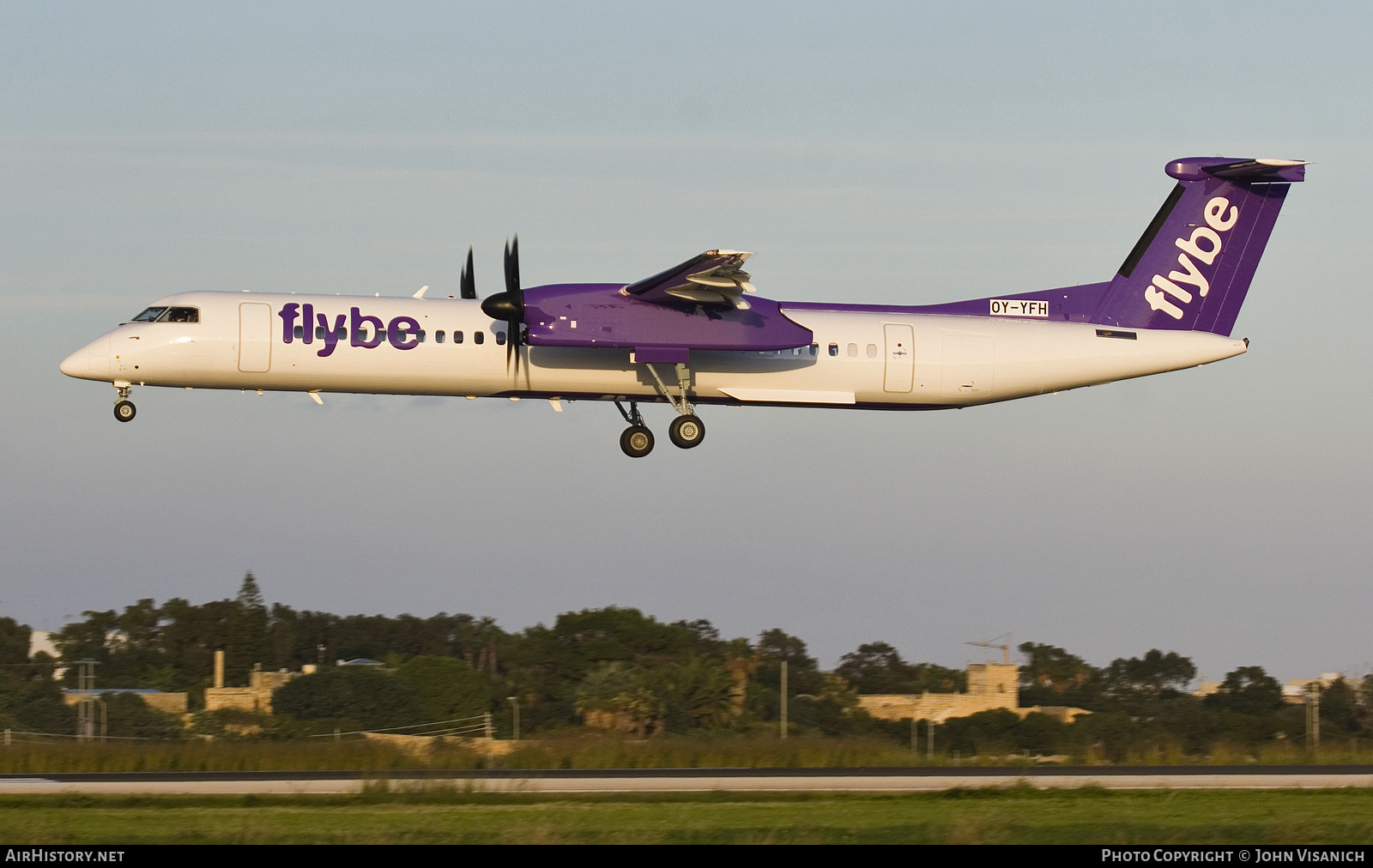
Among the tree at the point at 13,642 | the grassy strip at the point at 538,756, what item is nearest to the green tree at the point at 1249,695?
the grassy strip at the point at 538,756

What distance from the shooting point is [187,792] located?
20375 mm

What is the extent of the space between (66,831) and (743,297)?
1420cm

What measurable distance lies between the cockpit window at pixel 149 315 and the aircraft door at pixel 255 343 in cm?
140

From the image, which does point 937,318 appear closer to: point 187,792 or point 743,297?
point 743,297

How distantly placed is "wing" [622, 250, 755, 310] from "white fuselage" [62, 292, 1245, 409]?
1.13 m

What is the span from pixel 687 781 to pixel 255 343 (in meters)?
10.00

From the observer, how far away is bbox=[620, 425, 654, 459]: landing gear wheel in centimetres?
2778

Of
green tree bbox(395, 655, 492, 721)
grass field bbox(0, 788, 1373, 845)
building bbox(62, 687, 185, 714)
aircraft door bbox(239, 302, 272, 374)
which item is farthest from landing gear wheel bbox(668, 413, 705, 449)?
building bbox(62, 687, 185, 714)

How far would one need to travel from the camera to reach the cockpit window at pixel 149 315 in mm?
25969

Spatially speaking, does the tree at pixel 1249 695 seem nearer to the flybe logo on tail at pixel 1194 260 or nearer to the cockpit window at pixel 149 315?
the flybe logo on tail at pixel 1194 260

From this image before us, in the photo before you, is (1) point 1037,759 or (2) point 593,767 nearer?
(2) point 593,767

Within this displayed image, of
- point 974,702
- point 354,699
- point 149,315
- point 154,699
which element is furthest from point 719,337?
point 154,699
